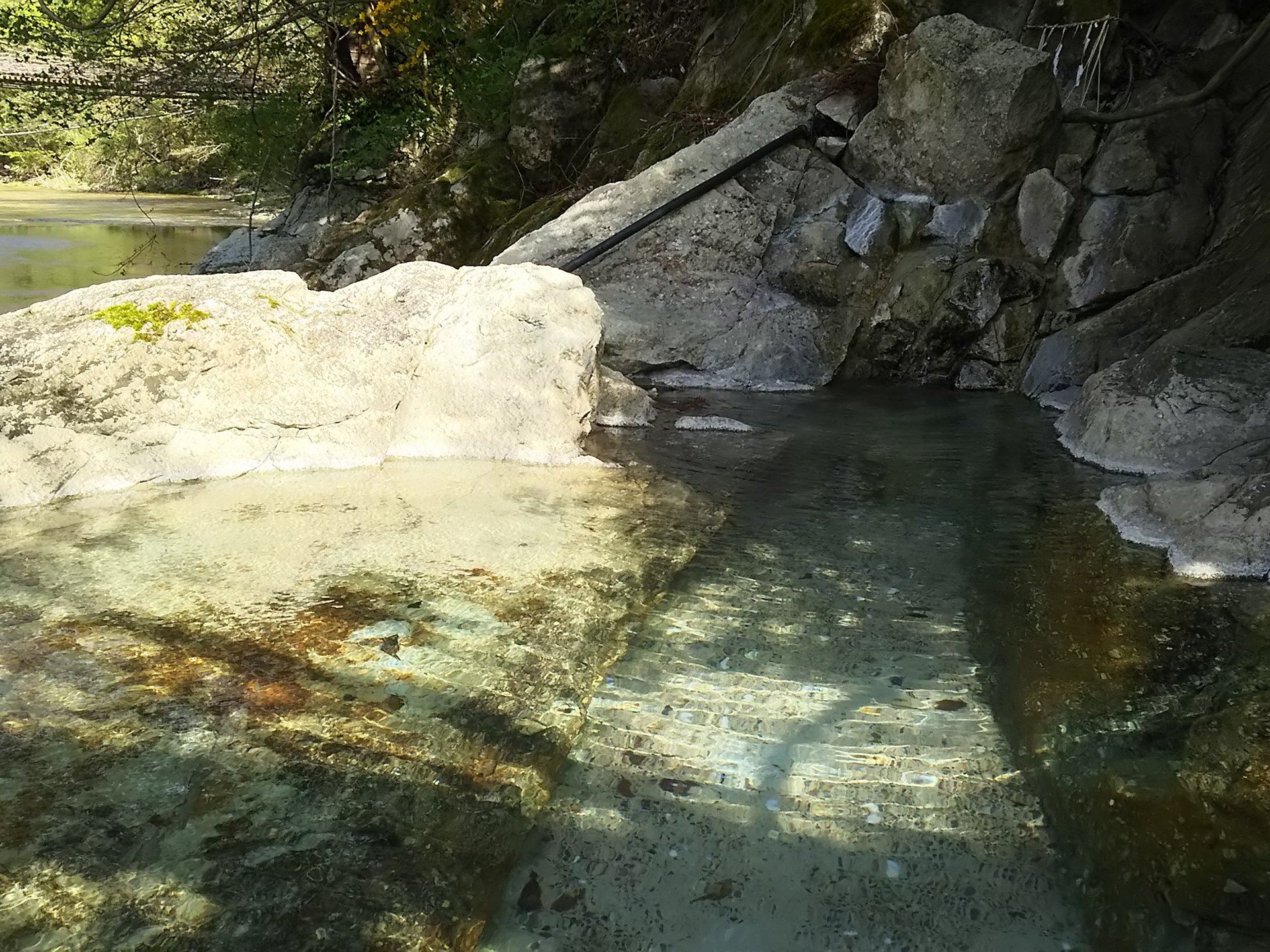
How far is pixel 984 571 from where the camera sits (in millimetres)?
3238

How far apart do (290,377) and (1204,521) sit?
3.71m

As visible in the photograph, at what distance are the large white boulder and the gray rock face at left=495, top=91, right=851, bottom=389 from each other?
1.83 metres

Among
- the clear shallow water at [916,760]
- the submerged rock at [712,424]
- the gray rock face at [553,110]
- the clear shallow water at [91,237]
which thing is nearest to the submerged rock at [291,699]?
the clear shallow water at [916,760]

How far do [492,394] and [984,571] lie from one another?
235cm

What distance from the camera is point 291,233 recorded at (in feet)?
39.4

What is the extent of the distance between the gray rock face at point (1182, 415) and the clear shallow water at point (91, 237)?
736 centimetres

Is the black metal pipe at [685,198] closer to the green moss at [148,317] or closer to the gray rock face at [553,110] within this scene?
the green moss at [148,317]

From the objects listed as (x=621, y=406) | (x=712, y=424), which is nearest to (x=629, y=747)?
(x=712, y=424)

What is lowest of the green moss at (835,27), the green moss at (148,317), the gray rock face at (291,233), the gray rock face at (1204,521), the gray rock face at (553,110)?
the gray rock face at (291,233)

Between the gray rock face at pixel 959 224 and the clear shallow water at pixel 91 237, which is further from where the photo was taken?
the clear shallow water at pixel 91 237

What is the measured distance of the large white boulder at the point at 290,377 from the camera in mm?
3738

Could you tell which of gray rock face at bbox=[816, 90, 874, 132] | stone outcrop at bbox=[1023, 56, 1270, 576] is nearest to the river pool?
stone outcrop at bbox=[1023, 56, 1270, 576]

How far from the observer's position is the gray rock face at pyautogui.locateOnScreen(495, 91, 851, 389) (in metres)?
6.57

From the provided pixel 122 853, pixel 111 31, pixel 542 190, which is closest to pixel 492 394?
pixel 122 853
